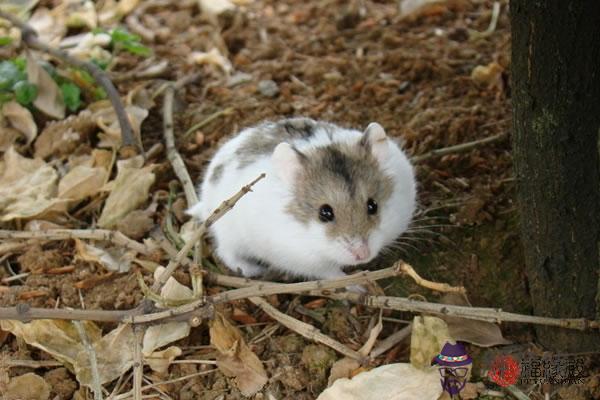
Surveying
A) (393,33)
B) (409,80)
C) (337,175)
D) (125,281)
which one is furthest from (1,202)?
(393,33)

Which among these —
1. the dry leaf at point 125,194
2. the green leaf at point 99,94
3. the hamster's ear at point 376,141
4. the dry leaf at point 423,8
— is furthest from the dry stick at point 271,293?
the dry leaf at point 423,8

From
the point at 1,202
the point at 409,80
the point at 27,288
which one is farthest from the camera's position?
the point at 409,80

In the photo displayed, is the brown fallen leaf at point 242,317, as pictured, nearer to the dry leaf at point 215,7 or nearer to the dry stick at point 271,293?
the dry stick at point 271,293

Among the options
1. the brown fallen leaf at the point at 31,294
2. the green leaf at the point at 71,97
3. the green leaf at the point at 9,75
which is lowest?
the brown fallen leaf at the point at 31,294

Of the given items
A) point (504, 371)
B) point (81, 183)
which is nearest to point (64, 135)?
point (81, 183)

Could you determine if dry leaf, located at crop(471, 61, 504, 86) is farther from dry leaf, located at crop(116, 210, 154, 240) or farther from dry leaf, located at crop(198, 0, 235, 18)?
dry leaf, located at crop(116, 210, 154, 240)

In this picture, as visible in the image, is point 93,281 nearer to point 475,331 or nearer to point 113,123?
point 113,123

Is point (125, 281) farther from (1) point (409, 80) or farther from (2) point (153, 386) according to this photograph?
(1) point (409, 80)
